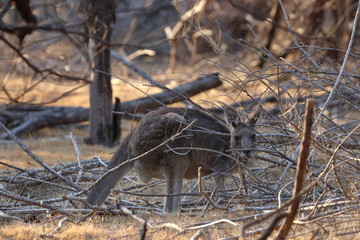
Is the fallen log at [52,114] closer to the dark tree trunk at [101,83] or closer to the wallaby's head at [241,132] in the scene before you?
the dark tree trunk at [101,83]

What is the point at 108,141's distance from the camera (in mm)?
9992

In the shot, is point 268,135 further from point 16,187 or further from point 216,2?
point 216,2

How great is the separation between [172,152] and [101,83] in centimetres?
415

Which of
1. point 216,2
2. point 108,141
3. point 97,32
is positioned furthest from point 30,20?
point 216,2

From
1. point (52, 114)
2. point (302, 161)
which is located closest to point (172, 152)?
point (302, 161)

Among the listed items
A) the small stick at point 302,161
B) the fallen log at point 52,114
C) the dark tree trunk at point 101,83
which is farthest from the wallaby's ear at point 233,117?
the fallen log at point 52,114

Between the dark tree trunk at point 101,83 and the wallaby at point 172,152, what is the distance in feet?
12.1

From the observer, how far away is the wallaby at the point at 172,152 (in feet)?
18.9

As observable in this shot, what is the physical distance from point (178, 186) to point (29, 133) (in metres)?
5.53

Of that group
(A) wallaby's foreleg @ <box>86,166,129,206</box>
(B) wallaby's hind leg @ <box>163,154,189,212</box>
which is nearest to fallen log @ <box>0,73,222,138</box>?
(B) wallaby's hind leg @ <box>163,154,189,212</box>

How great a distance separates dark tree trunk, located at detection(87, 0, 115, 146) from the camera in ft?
30.8

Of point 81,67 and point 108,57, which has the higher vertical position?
point 81,67

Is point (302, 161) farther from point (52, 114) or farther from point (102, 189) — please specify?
point (52, 114)

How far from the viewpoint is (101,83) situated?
977 cm
